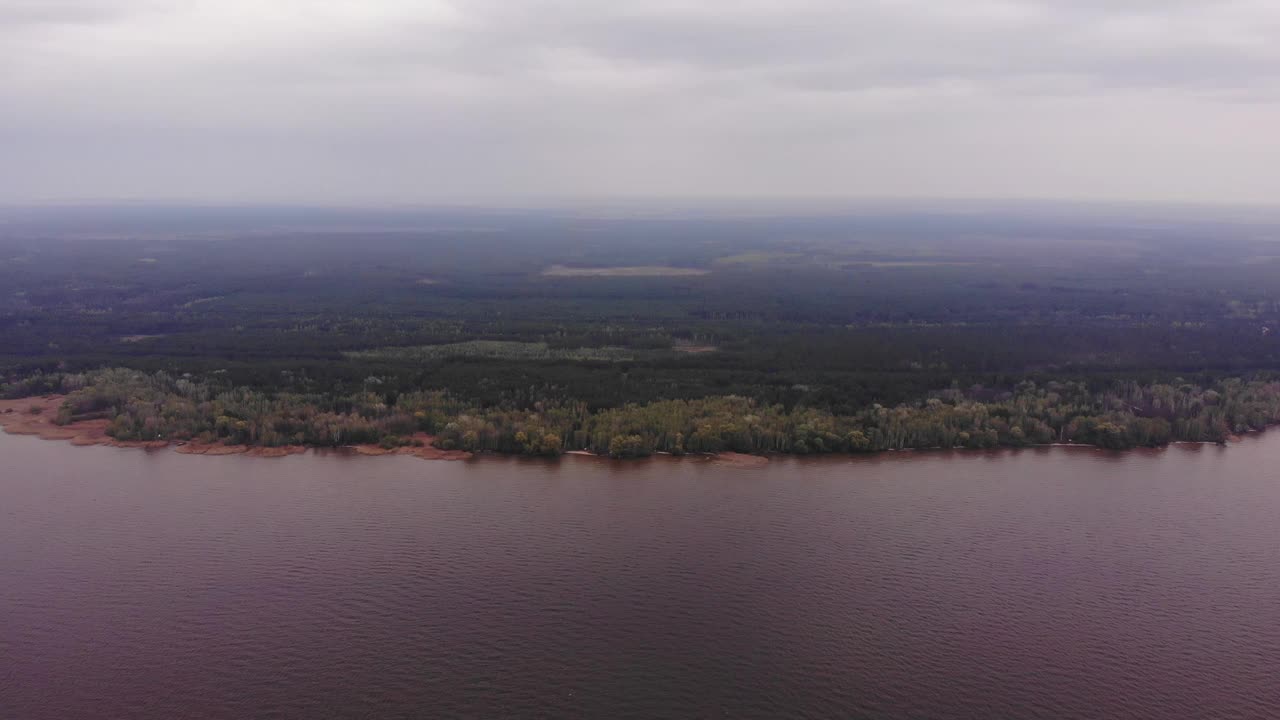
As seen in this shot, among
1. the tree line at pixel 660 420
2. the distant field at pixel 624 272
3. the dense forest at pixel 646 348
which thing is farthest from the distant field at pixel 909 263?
the tree line at pixel 660 420

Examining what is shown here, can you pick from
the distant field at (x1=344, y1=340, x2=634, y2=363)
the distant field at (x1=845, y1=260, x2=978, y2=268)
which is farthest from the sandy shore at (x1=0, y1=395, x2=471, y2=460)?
the distant field at (x1=845, y1=260, x2=978, y2=268)

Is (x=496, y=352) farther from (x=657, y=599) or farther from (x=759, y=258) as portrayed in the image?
(x=759, y=258)

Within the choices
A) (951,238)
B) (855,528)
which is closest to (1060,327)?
(855,528)

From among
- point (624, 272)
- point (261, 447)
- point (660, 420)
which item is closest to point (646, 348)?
point (660, 420)

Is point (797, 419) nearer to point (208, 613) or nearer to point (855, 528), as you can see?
point (855, 528)

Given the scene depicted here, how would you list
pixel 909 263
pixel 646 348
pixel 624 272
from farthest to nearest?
pixel 909 263
pixel 624 272
pixel 646 348

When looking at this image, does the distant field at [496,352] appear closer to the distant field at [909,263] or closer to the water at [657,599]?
the water at [657,599]
